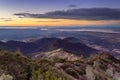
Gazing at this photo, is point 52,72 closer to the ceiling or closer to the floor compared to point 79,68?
closer to the ceiling

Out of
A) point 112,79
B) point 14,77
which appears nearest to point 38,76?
point 14,77

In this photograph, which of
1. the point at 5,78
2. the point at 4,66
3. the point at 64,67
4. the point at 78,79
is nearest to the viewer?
the point at 5,78

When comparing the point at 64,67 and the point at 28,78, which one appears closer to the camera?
the point at 28,78

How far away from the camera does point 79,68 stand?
424 feet

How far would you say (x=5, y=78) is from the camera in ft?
261

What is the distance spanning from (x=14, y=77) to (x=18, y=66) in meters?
11.9

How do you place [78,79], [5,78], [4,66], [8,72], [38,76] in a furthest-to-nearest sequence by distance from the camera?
A: [78,79] < [4,66] < [8,72] < [38,76] < [5,78]

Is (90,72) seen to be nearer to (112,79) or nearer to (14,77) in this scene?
(112,79)

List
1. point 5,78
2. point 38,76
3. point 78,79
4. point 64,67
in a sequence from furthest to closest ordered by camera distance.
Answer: point 64,67, point 78,79, point 38,76, point 5,78

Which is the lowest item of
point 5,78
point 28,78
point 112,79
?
point 112,79

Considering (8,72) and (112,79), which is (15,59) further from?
(112,79)

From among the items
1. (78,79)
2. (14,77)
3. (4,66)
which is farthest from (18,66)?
(78,79)

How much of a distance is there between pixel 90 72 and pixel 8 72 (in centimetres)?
3442

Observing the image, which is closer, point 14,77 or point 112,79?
point 14,77
